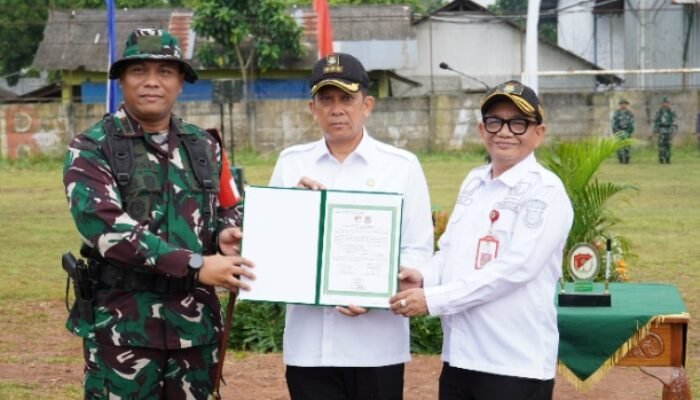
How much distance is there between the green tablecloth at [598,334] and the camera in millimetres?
5324

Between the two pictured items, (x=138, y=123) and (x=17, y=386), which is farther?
(x=17, y=386)

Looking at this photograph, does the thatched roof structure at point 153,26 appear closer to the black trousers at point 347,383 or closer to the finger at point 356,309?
the black trousers at point 347,383

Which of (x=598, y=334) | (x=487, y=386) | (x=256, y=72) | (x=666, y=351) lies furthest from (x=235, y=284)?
(x=256, y=72)

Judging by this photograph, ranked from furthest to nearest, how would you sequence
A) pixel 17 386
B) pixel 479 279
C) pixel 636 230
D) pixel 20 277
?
pixel 636 230 → pixel 20 277 → pixel 17 386 → pixel 479 279

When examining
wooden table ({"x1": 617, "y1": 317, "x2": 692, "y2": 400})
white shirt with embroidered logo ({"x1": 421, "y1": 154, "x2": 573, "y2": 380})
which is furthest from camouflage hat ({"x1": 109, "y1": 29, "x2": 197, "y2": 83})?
wooden table ({"x1": 617, "y1": 317, "x2": 692, "y2": 400})

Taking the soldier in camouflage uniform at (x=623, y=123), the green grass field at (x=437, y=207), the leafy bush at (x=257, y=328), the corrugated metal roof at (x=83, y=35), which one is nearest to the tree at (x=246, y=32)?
the corrugated metal roof at (x=83, y=35)

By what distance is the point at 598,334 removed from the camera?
211 inches

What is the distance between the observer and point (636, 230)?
16156 mm

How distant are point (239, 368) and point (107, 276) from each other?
160 inches

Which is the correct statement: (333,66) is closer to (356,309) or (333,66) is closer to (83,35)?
(356,309)

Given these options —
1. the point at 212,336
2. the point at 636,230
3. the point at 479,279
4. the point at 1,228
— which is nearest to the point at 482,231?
the point at 479,279

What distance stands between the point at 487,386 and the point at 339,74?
45.9 inches

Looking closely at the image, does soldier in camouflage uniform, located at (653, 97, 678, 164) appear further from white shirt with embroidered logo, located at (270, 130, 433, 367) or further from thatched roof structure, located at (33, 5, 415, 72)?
white shirt with embroidered logo, located at (270, 130, 433, 367)

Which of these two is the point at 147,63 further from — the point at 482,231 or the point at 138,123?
the point at 482,231
